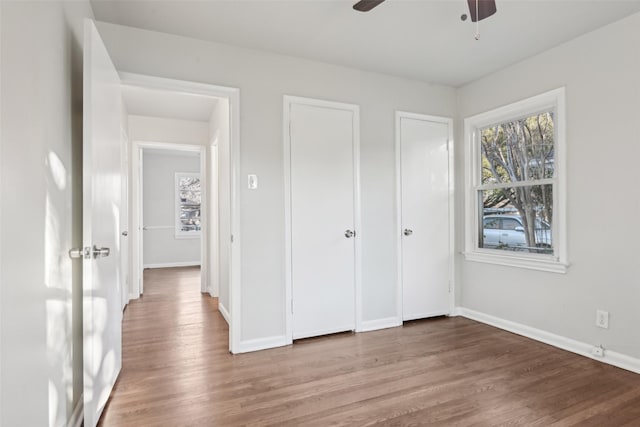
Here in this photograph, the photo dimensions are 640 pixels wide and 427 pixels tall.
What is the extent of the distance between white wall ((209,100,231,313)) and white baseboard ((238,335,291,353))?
803 millimetres

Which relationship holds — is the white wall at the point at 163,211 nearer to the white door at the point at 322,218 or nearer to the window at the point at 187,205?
the window at the point at 187,205

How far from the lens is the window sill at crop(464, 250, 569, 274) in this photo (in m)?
2.99

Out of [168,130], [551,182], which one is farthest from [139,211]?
[551,182]

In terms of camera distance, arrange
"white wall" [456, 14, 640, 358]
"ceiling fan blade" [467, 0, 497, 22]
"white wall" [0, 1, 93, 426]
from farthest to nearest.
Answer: "white wall" [456, 14, 640, 358] → "ceiling fan blade" [467, 0, 497, 22] → "white wall" [0, 1, 93, 426]

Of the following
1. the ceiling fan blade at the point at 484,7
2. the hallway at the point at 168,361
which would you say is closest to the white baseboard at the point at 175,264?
the hallway at the point at 168,361

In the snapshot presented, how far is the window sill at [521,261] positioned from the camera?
2994 millimetres

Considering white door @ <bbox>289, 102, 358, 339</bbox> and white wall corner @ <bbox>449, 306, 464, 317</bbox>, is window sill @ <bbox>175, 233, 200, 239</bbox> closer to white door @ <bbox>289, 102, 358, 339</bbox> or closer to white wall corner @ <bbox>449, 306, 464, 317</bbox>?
white door @ <bbox>289, 102, 358, 339</bbox>

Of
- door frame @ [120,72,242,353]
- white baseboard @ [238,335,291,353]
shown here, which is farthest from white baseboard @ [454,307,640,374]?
door frame @ [120,72,242,353]

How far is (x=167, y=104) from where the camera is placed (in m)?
4.41

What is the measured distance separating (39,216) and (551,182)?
351 centimetres

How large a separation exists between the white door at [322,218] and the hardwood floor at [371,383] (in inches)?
9.8

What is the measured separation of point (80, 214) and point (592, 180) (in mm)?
3549

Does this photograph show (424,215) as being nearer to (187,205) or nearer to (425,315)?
(425,315)

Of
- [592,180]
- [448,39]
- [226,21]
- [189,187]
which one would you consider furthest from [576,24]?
[189,187]
